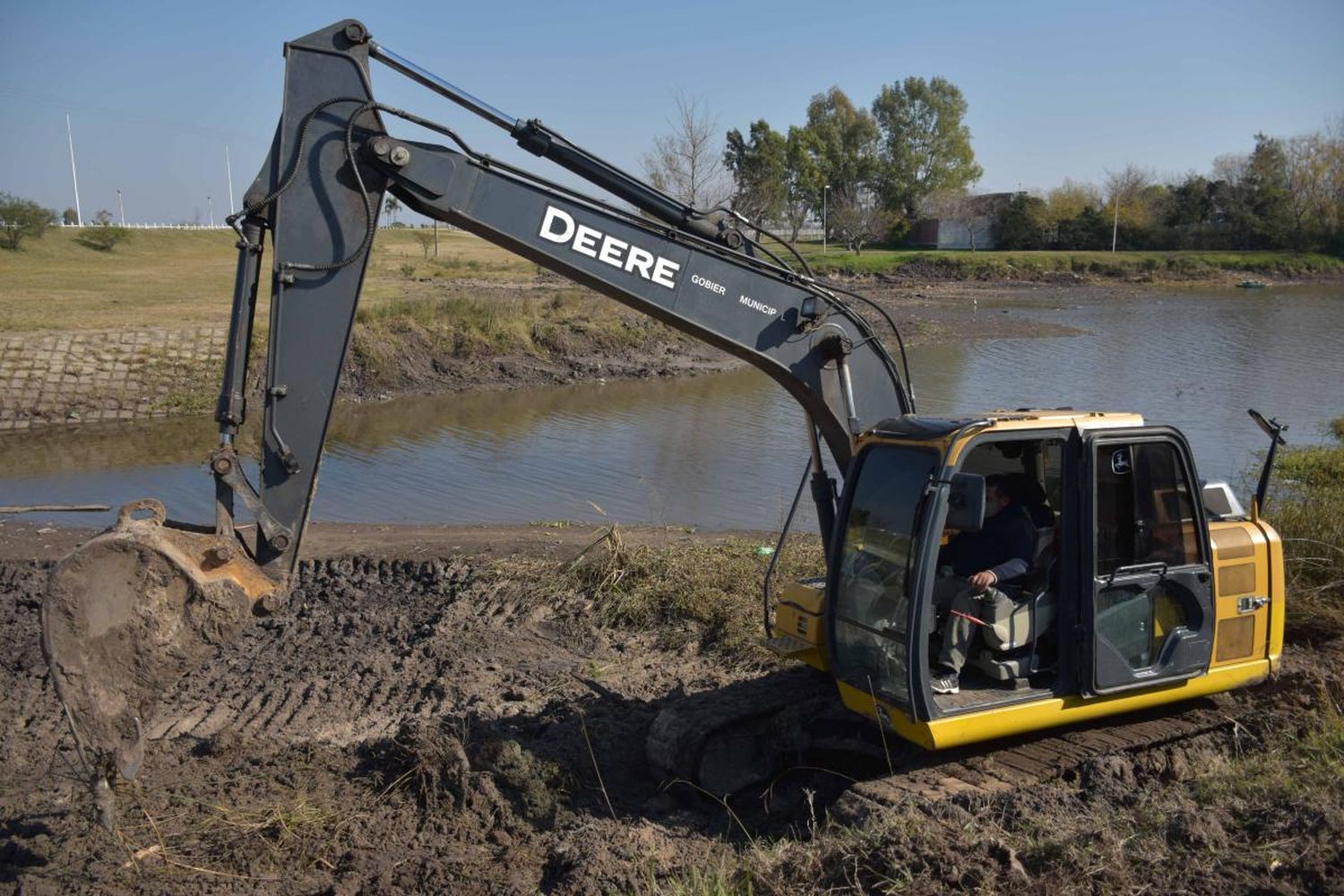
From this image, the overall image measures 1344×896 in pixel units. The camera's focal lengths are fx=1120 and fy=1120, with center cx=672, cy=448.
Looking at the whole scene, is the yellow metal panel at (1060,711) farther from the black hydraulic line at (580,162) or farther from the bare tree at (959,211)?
the bare tree at (959,211)

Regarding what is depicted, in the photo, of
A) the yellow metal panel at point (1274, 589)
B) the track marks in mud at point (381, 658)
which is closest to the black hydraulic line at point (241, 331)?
the track marks in mud at point (381, 658)

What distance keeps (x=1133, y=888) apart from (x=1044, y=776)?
118cm

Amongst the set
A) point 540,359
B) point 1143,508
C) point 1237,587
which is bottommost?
point 1237,587

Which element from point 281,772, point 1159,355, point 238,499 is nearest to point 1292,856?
point 238,499

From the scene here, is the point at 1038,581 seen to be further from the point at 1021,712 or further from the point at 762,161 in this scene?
the point at 762,161

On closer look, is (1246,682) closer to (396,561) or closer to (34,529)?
(396,561)

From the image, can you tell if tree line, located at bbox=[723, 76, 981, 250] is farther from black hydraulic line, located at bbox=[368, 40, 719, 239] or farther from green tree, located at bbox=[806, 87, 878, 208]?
black hydraulic line, located at bbox=[368, 40, 719, 239]

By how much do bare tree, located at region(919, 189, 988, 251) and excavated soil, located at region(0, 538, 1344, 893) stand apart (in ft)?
218

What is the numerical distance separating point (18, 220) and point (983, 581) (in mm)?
48441

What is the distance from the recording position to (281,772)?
6.41 m

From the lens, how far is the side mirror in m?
5.00

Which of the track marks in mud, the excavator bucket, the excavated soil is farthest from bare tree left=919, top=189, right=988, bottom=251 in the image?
the excavator bucket

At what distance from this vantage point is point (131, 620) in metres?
4.74

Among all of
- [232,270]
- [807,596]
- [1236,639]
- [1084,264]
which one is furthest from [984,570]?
[1084,264]
